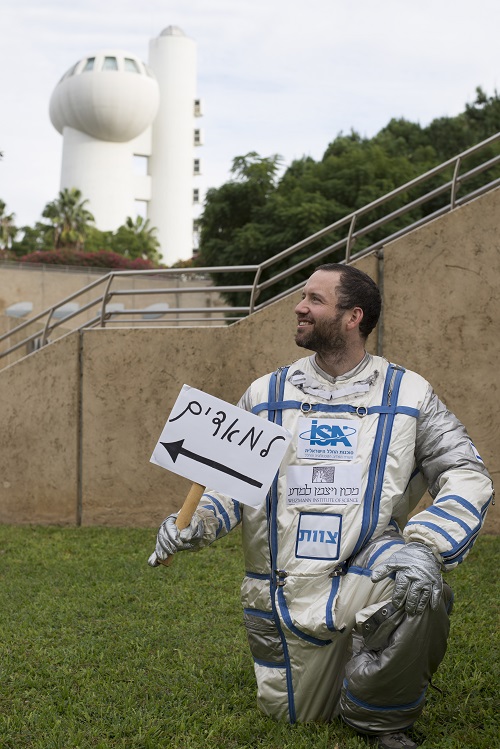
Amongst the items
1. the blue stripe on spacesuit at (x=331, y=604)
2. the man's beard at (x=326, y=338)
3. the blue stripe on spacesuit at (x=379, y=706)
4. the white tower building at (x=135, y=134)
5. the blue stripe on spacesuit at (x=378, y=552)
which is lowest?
the blue stripe on spacesuit at (x=379, y=706)

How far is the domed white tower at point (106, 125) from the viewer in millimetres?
82125

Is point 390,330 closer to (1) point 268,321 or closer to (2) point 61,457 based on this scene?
(1) point 268,321

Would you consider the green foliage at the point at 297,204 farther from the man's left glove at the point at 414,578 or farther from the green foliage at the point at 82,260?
the green foliage at the point at 82,260

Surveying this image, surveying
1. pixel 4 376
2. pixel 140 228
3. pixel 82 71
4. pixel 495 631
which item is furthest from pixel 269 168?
pixel 140 228

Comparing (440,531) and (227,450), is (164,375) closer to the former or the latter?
(227,450)

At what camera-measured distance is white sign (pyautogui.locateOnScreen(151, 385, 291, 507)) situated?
13.0 feet

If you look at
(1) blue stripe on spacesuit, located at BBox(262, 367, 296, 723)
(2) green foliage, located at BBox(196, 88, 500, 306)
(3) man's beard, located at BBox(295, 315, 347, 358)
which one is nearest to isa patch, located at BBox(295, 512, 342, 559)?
(1) blue stripe on spacesuit, located at BBox(262, 367, 296, 723)

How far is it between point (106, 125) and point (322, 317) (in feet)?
278

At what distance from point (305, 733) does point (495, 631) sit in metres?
2.08

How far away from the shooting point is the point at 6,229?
237 feet

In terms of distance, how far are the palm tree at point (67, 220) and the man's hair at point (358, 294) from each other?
6883 centimetres

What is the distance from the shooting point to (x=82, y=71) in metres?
82.3

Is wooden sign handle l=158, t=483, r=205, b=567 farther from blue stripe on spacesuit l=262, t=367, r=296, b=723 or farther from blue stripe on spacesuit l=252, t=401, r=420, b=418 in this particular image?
blue stripe on spacesuit l=252, t=401, r=420, b=418

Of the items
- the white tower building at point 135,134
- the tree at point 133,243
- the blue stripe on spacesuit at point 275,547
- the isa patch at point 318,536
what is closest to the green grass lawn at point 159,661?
the blue stripe on spacesuit at point 275,547
